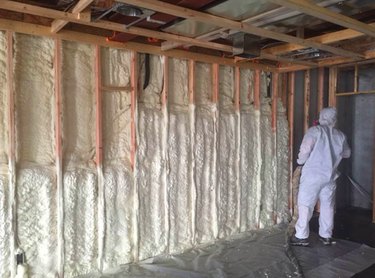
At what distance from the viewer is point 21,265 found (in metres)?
2.62

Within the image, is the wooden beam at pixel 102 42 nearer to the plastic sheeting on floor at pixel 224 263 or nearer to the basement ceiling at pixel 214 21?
the basement ceiling at pixel 214 21

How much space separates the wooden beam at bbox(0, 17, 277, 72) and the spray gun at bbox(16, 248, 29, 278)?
1.74 m

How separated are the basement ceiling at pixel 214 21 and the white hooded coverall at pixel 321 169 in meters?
0.88

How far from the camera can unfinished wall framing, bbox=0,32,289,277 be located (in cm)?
264

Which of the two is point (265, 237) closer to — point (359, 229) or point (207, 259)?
point (207, 259)

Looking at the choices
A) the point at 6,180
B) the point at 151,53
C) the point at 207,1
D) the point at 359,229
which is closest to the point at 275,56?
the point at 151,53

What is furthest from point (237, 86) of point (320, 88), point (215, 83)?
point (320, 88)

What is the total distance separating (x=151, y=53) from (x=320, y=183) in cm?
236

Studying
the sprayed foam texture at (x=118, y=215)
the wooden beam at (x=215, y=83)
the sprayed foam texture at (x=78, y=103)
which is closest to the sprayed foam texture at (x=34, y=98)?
the sprayed foam texture at (x=78, y=103)

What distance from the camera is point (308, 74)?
183 inches

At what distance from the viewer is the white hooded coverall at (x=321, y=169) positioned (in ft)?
12.2

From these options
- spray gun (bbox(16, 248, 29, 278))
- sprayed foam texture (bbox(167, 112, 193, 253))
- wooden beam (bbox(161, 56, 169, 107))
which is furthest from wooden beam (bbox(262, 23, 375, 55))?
spray gun (bbox(16, 248, 29, 278))

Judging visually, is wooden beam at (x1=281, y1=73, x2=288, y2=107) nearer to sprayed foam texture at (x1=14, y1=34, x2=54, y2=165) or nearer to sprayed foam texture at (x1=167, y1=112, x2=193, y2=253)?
sprayed foam texture at (x1=167, y1=112, x2=193, y2=253)

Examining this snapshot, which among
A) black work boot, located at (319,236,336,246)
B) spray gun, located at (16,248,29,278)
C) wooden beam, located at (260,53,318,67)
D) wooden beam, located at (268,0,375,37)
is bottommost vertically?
black work boot, located at (319,236,336,246)
